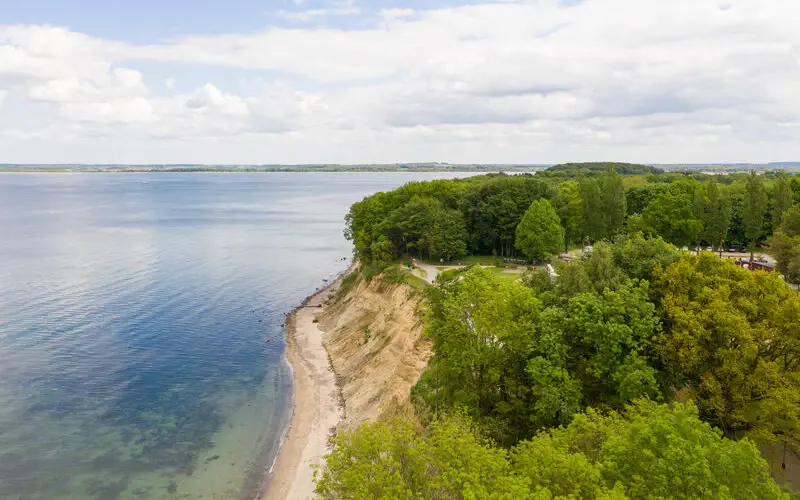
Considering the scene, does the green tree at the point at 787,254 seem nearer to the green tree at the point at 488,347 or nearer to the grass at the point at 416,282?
the green tree at the point at 488,347

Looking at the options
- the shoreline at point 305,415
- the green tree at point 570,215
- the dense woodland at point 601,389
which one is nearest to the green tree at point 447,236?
the green tree at point 570,215

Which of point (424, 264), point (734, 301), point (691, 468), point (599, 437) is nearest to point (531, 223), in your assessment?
point (424, 264)

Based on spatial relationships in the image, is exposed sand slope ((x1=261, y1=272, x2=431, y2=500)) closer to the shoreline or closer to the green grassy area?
the shoreline

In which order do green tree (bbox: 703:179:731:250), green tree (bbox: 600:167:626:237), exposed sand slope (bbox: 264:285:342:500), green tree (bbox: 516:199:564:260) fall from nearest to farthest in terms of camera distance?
exposed sand slope (bbox: 264:285:342:500)
green tree (bbox: 516:199:564:260)
green tree (bbox: 703:179:731:250)
green tree (bbox: 600:167:626:237)

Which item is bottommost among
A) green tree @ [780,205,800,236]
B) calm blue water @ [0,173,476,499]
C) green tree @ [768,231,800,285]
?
calm blue water @ [0,173,476,499]

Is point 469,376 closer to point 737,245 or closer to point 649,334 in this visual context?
point 649,334

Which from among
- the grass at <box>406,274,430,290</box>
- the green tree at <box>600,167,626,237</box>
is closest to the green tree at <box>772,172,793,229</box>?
the green tree at <box>600,167,626,237</box>
